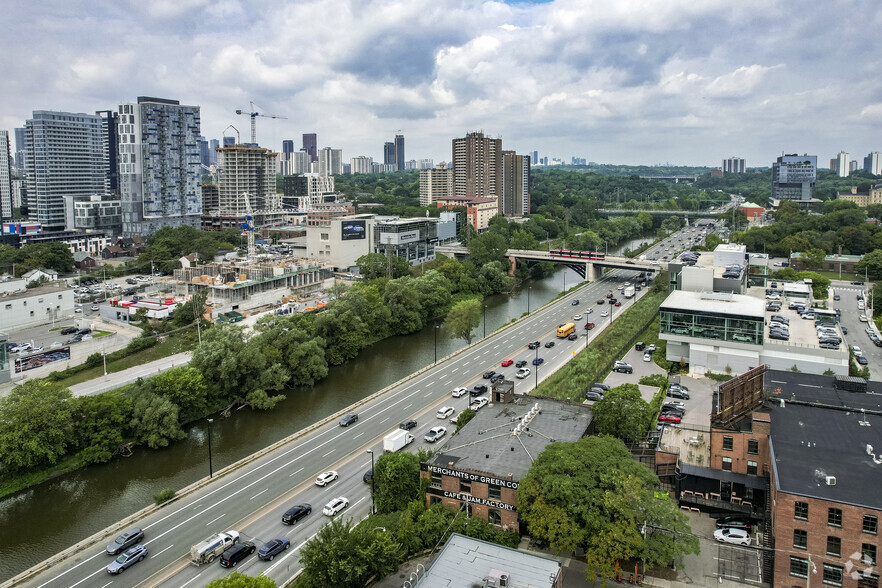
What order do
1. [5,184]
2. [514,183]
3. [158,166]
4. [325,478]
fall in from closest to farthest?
[325,478] → [158,166] → [5,184] → [514,183]

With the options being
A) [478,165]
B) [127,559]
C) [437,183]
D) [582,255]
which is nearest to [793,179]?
[478,165]

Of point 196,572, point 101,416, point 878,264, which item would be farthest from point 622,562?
point 878,264

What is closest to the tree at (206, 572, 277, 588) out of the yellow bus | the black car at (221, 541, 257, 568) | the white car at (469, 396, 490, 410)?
the black car at (221, 541, 257, 568)

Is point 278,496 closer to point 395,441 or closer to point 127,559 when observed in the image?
point 395,441

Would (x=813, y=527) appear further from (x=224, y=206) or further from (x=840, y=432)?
(x=224, y=206)

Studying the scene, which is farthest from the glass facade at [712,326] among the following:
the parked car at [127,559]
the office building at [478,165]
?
the office building at [478,165]

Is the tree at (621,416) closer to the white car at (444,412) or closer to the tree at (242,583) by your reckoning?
the white car at (444,412)
